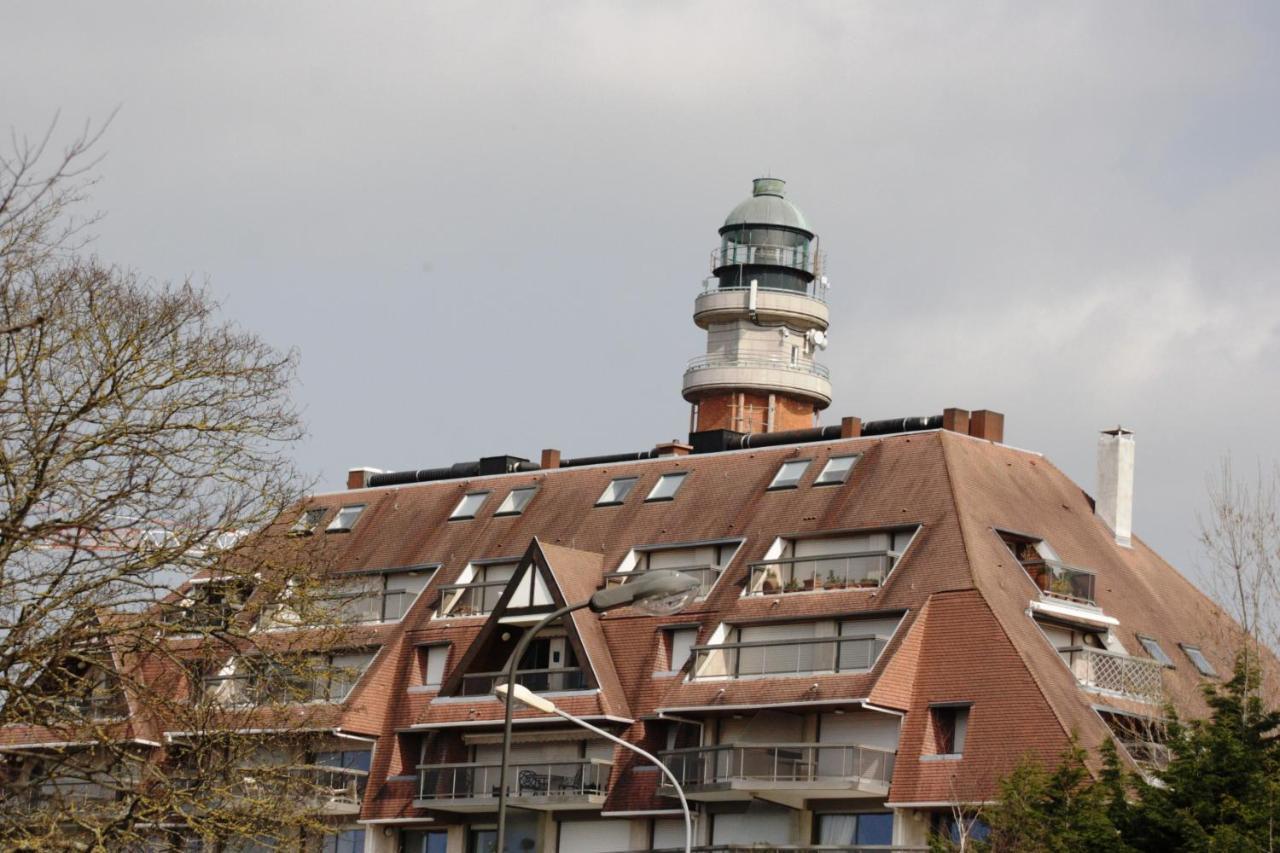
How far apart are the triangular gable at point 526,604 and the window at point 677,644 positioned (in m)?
1.59

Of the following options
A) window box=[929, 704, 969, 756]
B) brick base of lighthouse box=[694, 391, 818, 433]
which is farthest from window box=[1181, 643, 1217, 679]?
brick base of lighthouse box=[694, 391, 818, 433]

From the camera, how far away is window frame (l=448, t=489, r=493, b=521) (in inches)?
2640

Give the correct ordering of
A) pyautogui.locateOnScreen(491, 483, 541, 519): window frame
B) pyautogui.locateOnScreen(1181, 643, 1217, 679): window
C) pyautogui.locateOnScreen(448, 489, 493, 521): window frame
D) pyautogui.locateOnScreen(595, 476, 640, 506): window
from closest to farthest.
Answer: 1. pyautogui.locateOnScreen(1181, 643, 1217, 679): window
2. pyautogui.locateOnScreen(595, 476, 640, 506): window
3. pyautogui.locateOnScreen(491, 483, 541, 519): window frame
4. pyautogui.locateOnScreen(448, 489, 493, 521): window frame

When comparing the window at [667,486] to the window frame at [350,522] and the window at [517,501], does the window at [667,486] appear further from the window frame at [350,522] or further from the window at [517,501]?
the window frame at [350,522]

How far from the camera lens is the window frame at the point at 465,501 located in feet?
220

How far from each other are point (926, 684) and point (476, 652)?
13053 millimetres

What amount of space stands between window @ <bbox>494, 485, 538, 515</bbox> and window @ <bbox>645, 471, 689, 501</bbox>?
14.8 feet

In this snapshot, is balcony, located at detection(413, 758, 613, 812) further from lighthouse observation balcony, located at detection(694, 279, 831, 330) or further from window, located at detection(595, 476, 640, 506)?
lighthouse observation balcony, located at detection(694, 279, 831, 330)

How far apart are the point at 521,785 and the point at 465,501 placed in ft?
42.9

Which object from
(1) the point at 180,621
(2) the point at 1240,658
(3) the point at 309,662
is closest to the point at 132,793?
(1) the point at 180,621

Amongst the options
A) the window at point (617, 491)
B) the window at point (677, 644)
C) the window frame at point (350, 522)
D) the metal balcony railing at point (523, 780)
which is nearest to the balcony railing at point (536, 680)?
the metal balcony railing at point (523, 780)

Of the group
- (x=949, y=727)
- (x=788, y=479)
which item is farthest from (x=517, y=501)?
(x=949, y=727)

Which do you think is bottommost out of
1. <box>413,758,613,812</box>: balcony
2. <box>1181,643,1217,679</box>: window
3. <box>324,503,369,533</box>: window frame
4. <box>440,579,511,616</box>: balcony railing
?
<box>413,758,613,812</box>: balcony

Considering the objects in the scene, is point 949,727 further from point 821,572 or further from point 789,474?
point 789,474
